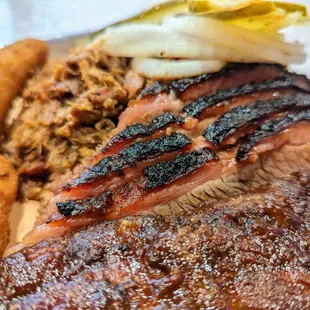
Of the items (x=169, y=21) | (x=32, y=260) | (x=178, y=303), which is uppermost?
(x=169, y=21)

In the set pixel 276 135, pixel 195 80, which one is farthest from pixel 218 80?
pixel 276 135

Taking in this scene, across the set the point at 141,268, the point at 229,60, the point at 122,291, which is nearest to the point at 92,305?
the point at 122,291

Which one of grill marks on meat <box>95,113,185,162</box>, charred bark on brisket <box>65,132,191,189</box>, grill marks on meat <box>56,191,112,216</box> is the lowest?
grill marks on meat <box>56,191,112,216</box>

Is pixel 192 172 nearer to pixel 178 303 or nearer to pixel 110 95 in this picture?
pixel 178 303

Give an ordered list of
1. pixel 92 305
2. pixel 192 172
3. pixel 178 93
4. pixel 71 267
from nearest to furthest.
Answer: pixel 92 305 < pixel 71 267 < pixel 192 172 < pixel 178 93

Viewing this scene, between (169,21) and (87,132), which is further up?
(169,21)

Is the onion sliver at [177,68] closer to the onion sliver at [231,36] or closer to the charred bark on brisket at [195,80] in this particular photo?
the charred bark on brisket at [195,80]

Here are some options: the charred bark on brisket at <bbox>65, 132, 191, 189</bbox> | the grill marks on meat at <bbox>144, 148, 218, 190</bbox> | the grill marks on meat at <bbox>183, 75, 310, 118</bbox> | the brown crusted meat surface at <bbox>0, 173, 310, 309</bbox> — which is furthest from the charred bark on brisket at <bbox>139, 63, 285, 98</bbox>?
the brown crusted meat surface at <bbox>0, 173, 310, 309</bbox>

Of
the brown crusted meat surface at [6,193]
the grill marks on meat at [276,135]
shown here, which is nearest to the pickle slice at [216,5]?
the grill marks on meat at [276,135]

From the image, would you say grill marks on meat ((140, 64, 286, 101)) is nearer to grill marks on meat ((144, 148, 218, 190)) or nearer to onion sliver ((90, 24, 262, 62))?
onion sliver ((90, 24, 262, 62))
